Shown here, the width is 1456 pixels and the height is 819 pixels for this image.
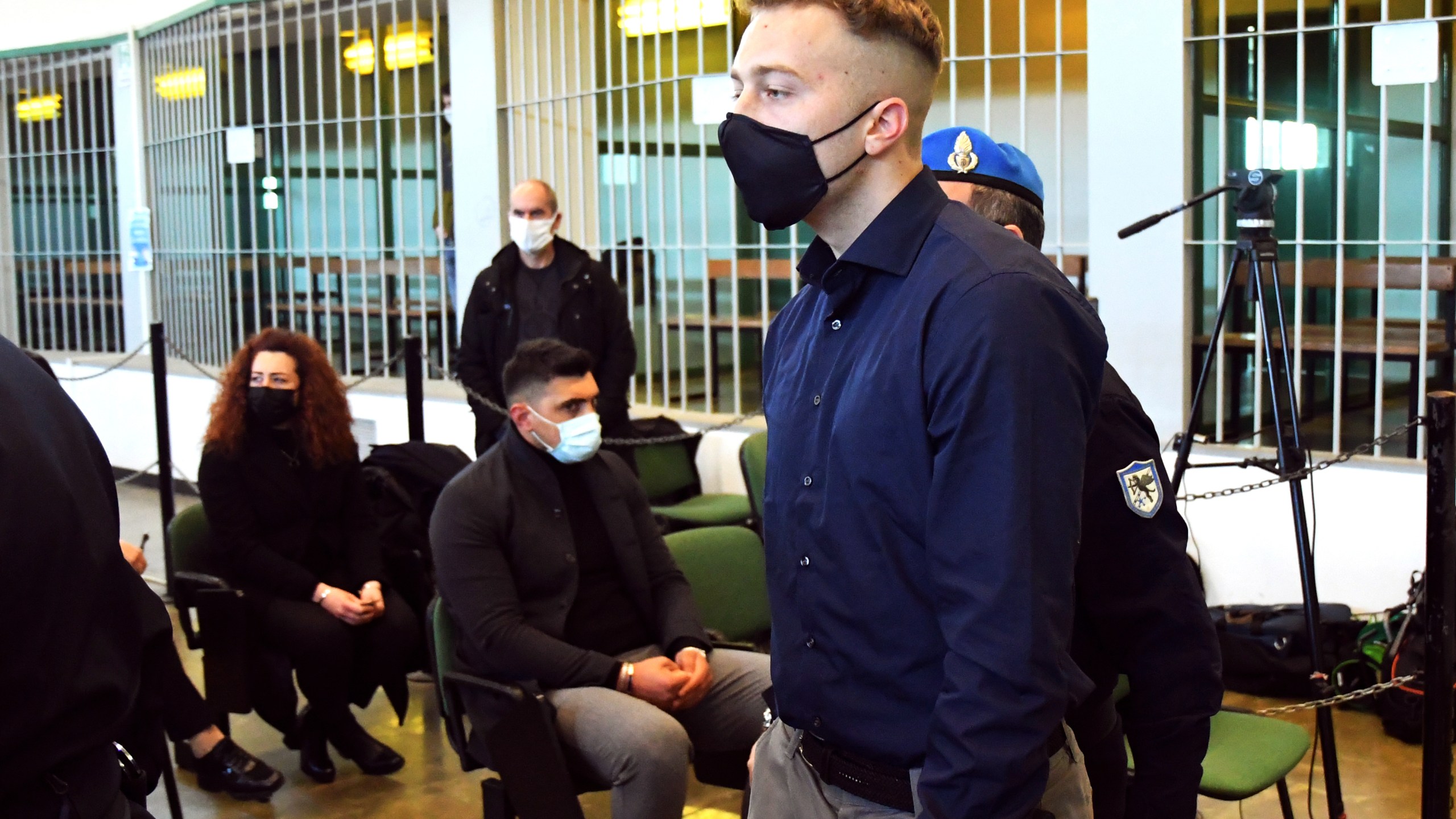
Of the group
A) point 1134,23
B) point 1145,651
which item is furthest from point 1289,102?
point 1145,651

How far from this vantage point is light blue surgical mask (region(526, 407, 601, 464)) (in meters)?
3.51

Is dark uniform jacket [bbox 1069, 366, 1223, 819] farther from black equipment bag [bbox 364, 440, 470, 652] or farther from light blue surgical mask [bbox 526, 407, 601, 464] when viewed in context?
black equipment bag [bbox 364, 440, 470, 652]

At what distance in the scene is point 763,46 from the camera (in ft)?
4.76

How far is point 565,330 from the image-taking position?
218 inches

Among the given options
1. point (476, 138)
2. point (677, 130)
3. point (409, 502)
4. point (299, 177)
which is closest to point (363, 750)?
point (409, 502)

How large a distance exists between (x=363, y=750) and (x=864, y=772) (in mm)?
2940

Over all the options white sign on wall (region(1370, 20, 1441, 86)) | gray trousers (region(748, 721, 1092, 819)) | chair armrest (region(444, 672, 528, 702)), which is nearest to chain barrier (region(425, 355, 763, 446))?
chair armrest (region(444, 672, 528, 702))

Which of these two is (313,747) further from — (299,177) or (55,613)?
(299,177)

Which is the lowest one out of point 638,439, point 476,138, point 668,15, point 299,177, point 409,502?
point 409,502

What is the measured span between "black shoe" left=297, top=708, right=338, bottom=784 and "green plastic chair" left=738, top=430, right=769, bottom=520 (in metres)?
1.66

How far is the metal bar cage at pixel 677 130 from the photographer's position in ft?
21.2

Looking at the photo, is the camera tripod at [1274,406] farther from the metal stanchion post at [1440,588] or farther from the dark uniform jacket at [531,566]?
the dark uniform jacket at [531,566]

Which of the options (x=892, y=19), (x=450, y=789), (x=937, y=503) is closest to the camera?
(x=937, y=503)

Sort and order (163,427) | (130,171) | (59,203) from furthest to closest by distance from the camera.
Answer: (59,203)
(130,171)
(163,427)
